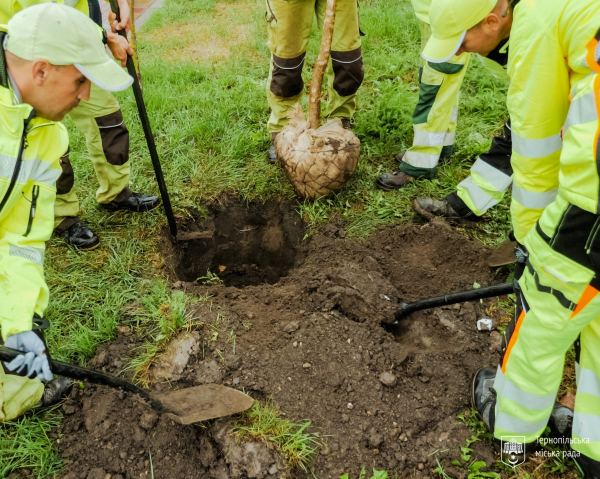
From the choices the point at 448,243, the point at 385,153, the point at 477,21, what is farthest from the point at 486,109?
the point at 477,21

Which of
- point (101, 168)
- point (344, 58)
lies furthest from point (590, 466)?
point (101, 168)

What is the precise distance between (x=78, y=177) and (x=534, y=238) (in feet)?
10.9

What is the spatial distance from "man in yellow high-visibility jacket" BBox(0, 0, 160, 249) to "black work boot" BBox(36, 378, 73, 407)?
1058 mm

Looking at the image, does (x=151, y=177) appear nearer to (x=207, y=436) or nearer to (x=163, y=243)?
(x=163, y=243)

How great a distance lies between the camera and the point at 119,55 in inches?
99.7

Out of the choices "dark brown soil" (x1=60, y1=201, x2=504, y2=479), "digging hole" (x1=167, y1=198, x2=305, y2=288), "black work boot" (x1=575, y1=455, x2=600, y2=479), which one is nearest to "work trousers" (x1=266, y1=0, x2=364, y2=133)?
"digging hole" (x1=167, y1=198, x2=305, y2=288)

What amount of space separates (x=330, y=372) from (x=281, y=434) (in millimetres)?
401

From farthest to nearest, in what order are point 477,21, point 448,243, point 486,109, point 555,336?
point 486,109 < point 448,243 < point 477,21 < point 555,336

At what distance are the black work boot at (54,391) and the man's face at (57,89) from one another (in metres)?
1.31

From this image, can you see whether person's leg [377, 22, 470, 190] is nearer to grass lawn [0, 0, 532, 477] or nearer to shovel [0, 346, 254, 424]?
grass lawn [0, 0, 532, 477]

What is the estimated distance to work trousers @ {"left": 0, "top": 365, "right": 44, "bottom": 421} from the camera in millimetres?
2000

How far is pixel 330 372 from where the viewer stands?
225 centimetres

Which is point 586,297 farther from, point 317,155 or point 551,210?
point 317,155

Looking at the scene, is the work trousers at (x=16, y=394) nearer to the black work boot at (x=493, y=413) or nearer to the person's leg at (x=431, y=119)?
the black work boot at (x=493, y=413)
